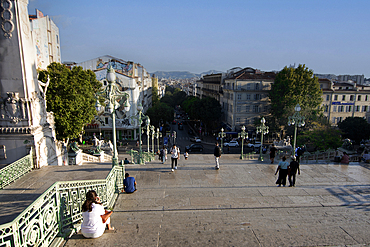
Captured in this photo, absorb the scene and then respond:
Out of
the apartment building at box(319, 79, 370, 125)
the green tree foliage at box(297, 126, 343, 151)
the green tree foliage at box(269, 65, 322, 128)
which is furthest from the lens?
the apartment building at box(319, 79, 370, 125)

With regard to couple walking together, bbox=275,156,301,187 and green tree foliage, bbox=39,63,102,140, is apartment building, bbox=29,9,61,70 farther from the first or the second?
couple walking together, bbox=275,156,301,187

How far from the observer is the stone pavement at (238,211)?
6.02 meters

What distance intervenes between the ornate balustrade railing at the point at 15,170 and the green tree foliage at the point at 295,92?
3812 cm

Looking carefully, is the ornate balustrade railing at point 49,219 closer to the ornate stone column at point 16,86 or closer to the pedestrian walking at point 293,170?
the ornate stone column at point 16,86

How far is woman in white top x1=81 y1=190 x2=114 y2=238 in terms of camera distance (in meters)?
5.37

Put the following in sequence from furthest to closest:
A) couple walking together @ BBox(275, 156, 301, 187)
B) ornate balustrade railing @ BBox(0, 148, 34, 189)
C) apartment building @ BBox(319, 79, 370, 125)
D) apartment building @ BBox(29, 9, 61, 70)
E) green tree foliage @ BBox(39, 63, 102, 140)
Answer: apartment building @ BBox(319, 79, 370, 125) → apartment building @ BBox(29, 9, 61, 70) → green tree foliage @ BBox(39, 63, 102, 140) → couple walking together @ BBox(275, 156, 301, 187) → ornate balustrade railing @ BBox(0, 148, 34, 189)

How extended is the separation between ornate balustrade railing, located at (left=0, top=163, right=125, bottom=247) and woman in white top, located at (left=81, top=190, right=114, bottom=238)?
529mm

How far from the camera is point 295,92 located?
132 ft

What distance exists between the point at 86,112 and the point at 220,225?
81.6 feet

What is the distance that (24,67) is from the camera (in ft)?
40.6

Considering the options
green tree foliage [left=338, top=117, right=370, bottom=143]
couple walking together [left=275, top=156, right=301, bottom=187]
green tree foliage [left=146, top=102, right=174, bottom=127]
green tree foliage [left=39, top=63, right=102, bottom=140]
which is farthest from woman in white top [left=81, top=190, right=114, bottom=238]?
green tree foliage [left=146, top=102, right=174, bottom=127]

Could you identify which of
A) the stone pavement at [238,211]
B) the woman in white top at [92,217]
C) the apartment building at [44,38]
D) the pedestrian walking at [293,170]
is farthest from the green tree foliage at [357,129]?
the apartment building at [44,38]

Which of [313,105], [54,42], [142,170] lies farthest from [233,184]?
[54,42]

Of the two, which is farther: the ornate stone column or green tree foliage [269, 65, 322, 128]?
green tree foliage [269, 65, 322, 128]
